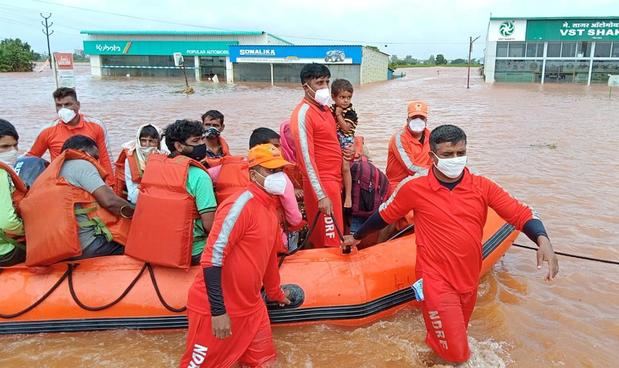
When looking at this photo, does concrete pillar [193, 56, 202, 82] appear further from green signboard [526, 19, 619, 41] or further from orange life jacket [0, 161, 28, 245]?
orange life jacket [0, 161, 28, 245]

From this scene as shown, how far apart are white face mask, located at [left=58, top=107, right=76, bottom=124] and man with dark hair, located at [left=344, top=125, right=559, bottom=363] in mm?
3443

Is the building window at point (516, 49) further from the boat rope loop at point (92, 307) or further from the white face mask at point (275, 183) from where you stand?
the white face mask at point (275, 183)

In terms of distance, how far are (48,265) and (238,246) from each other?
1658mm

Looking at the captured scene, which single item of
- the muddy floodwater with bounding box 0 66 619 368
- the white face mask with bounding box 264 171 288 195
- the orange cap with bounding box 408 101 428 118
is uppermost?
the orange cap with bounding box 408 101 428 118

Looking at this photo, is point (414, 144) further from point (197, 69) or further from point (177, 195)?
point (197, 69)

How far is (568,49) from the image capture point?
109 ft

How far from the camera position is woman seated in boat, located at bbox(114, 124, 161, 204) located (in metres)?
3.65

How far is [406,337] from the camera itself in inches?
132

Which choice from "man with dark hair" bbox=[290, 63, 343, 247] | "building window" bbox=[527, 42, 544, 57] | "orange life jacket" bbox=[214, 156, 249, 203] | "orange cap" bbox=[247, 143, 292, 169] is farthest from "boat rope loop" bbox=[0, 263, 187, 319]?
"building window" bbox=[527, 42, 544, 57]

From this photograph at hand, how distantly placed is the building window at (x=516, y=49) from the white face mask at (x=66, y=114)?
113 feet

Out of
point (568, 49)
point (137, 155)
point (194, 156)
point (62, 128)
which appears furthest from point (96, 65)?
point (194, 156)

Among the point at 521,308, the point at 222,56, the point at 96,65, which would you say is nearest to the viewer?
the point at 521,308

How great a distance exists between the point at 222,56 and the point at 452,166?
37.9 m

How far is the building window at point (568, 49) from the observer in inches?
1299
